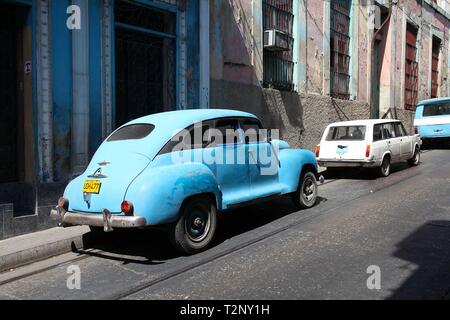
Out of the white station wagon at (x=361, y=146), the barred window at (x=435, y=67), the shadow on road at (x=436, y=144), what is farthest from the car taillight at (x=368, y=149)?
the barred window at (x=435, y=67)

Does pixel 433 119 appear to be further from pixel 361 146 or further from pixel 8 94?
pixel 8 94

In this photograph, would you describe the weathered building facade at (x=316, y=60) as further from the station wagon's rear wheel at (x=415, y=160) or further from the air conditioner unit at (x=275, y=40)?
the station wagon's rear wheel at (x=415, y=160)

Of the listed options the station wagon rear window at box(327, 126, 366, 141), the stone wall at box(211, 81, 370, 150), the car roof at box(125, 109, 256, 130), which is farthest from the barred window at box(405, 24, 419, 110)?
the car roof at box(125, 109, 256, 130)

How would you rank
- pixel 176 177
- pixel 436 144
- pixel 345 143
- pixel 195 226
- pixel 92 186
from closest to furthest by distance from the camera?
1. pixel 176 177
2. pixel 92 186
3. pixel 195 226
4. pixel 345 143
5. pixel 436 144

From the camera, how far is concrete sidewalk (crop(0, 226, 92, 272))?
5.68 metres

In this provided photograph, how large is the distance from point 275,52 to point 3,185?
9214 mm

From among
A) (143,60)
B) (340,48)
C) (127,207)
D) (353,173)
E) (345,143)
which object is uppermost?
(340,48)

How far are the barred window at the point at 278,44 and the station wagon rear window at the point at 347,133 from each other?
2720 mm

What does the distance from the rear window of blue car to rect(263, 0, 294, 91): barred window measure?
774 centimetres

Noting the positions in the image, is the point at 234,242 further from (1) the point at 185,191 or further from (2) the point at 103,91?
(2) the point at 103,91

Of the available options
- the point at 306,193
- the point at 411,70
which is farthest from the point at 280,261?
the point at 411,70

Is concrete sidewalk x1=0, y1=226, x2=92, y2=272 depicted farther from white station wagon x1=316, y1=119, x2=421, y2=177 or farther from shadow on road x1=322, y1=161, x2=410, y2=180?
shadow on road x1=322, y1=161, x2=410, y2=180

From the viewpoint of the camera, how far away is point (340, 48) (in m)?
17.9

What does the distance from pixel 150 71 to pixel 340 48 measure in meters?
10.2
